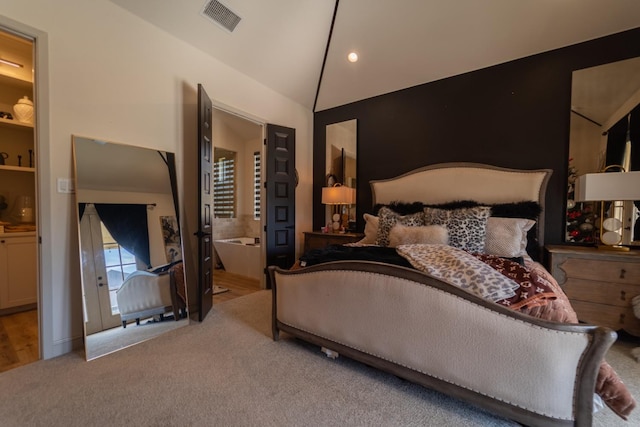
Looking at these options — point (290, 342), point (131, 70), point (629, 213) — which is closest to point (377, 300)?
point (290, 342)

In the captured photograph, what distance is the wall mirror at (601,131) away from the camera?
2.61m

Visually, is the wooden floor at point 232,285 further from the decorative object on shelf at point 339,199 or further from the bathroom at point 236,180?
the decorative object on shelf at point 339,199

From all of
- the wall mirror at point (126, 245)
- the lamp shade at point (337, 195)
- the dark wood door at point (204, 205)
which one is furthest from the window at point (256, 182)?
the wall mirror at point (126, 245)

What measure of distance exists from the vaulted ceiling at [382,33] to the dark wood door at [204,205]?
30.7 inches

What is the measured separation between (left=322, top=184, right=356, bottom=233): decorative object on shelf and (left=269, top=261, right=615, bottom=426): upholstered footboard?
6.73ft

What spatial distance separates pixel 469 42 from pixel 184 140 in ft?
11.1

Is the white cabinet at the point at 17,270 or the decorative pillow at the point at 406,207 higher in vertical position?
the decorative pillow at the point at 406,207

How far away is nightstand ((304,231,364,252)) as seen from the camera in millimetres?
3786

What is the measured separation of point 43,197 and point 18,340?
53.3 inches

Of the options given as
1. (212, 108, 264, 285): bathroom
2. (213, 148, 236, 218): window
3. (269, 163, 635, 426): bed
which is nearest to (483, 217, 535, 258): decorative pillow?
(269, 163, 635, 426): bed

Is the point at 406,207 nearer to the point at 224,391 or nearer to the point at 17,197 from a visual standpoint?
the point at 224,391

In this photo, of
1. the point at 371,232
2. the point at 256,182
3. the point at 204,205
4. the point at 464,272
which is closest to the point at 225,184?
the point at 256,182

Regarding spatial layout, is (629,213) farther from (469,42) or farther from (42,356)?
(42,356)

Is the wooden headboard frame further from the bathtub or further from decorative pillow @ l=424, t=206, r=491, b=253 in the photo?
the bathtub
